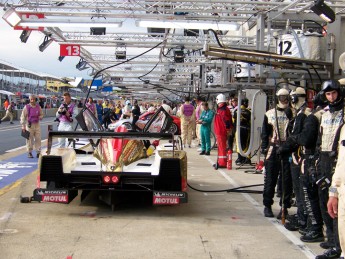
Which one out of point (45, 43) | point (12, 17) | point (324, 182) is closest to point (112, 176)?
point (324, 182)

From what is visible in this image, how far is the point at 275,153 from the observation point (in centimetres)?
656

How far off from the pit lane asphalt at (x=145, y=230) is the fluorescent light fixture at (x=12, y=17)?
5664 mm

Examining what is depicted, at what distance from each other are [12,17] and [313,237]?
9.82 meters

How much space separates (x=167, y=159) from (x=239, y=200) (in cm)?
211

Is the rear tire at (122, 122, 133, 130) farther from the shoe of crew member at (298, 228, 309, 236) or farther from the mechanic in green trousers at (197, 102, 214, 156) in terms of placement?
the mechanic in green trousers at (197, 102, 214, 156)

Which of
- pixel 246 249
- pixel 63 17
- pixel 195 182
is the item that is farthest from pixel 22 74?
pixel 246 249

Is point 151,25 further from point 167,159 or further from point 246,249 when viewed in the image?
point 246,249

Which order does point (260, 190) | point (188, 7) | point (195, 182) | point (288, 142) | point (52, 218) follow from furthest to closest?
1. point (188, 7)
2. point (195, 182)
3. point (260, 190)
4. point (52, 218)
5. point (288, 142)

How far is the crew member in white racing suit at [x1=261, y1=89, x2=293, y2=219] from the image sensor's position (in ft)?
21.3

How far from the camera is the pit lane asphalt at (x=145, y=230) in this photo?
16.6 feet

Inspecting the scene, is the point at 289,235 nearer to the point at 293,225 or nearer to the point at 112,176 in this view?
the point at 293,225

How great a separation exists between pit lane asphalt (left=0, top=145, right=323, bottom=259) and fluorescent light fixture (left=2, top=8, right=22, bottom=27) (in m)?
5.66

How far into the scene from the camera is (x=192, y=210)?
7102 millimetres

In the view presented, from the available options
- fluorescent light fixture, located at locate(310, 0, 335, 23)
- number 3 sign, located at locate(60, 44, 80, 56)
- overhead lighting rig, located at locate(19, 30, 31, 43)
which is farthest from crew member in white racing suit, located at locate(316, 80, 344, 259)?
number 3 sign, located at locate(60, 44, 80, 56)
